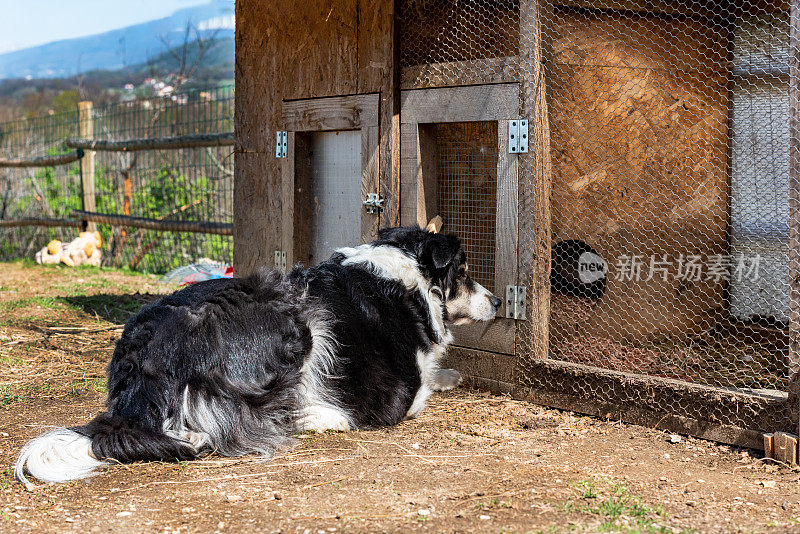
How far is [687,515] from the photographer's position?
276 cm

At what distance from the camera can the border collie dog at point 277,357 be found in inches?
131

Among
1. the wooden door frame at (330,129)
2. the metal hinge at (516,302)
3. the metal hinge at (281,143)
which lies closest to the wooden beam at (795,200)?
the metal hinge at (516,302)

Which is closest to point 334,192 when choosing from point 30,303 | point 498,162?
point 498,162

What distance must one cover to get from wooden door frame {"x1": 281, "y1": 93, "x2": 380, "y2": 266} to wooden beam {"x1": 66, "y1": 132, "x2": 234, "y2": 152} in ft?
8.56

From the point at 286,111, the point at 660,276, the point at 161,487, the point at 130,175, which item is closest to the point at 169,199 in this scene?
the point at 130,175

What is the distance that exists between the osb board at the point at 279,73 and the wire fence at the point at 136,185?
10.7ft

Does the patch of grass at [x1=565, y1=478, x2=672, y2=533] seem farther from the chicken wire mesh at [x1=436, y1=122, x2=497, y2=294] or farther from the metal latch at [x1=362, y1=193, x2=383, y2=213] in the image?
the metal latch at [x1=362, y1=193, x2=383, y2=213]

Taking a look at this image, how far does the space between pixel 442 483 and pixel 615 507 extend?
68 cm

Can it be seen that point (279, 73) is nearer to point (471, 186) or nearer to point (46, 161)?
point (471, 186)

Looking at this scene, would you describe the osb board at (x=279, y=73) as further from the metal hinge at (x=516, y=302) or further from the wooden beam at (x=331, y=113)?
the metal hinge at (x=516, y=302)

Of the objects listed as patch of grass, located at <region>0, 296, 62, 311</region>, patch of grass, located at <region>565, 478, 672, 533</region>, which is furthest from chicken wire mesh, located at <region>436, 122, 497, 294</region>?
patch of grass, located at <region>0, 296, 62, 311</region>

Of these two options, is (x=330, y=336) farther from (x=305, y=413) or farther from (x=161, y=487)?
(x=161, y=487)

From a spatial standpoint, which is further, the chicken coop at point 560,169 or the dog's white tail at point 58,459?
the chicken coop at point 560,169

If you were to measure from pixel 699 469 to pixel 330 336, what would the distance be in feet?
5.74
